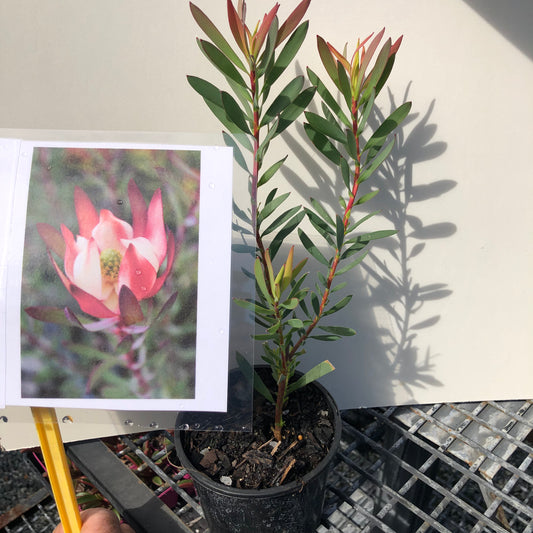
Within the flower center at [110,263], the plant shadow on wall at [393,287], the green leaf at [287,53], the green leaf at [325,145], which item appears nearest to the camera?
the flower center at [110,263]

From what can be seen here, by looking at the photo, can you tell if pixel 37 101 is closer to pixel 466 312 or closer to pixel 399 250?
pixel 399 250

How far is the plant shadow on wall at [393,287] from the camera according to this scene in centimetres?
90

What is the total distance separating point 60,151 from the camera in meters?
0.61

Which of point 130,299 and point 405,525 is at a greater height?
point 130,299

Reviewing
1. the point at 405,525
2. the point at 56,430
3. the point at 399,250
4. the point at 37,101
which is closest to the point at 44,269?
the point at 56,430

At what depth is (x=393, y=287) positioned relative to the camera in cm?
101

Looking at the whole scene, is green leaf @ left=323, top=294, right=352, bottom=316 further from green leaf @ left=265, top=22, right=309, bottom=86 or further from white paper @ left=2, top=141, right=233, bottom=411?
green leaf @ left=265, top=22, right=309, bottom=86

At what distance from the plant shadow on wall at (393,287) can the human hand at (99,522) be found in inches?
18.6

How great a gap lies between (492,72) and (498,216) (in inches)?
10.4

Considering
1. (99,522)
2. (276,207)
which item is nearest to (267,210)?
(276,207)

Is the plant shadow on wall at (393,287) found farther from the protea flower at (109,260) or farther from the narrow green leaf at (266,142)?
the protea flower at (109,260)

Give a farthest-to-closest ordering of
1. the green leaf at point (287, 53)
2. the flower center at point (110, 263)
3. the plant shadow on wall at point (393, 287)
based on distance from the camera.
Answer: the plant shadow on wall at point (393, 287) < the green leaf at point (287, 53) < the flower center at point (110, 263)

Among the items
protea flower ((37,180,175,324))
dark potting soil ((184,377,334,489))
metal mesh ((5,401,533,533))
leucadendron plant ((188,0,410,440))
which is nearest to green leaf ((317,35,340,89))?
leucadendron plant ((188,0,410,440))

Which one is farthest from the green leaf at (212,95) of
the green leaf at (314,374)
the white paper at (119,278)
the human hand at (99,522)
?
the human hand at (99,522)
